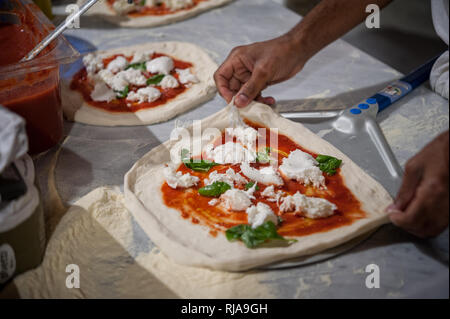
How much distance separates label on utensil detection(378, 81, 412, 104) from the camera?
2227 mm

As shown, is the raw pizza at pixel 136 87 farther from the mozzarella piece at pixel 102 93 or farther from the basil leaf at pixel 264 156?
the basil leaf at pixel 264 156

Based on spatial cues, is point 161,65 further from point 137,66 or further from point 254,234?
point 254,234

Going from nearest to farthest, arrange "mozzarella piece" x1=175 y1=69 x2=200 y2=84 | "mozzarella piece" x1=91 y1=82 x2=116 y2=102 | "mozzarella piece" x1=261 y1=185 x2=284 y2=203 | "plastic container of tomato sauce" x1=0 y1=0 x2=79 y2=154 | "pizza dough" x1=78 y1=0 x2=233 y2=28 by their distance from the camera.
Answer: "mozzarella piece" x1=261 y1=185 x2=284 y2=203, "plastic container of tomato sauce" x1=0 y1=0 x2=79 y2=154, "mozzarella piece" x1=91 y1=82 x2=116 y2=102, "mozzarella piece" x1=175 y1=69 x2=200 y2=84, "pizza dough" x1=78 y1=0 x2=233 y2=28

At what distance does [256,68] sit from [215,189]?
69cm

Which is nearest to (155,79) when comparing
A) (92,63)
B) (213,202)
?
(92,63)

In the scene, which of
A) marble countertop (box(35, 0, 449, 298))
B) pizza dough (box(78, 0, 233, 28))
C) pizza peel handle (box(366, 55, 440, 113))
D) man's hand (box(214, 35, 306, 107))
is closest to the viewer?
marble countertop (box(35, 0, 449, 298))

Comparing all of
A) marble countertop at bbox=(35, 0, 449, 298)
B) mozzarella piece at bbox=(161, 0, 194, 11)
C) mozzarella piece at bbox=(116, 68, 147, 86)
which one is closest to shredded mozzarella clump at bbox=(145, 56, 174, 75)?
Result: mozzarella piece at bbox=(116, 68, 147, 86)

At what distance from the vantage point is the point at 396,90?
7.42ft

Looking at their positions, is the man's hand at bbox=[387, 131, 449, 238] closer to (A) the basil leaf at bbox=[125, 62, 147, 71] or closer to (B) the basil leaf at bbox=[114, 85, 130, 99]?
(B) the basil leaf at bbox=[114, 85, 130, 99]

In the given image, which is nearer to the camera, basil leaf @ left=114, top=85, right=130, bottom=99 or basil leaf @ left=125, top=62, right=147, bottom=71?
basil leaf @ left=114, top=85, right=130, bottom=99

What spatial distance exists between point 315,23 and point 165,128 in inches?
35.2

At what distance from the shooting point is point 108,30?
10.0 feet

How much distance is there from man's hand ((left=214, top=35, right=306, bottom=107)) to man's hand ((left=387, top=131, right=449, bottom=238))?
87 centimetres

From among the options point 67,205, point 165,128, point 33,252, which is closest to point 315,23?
point 165,128
